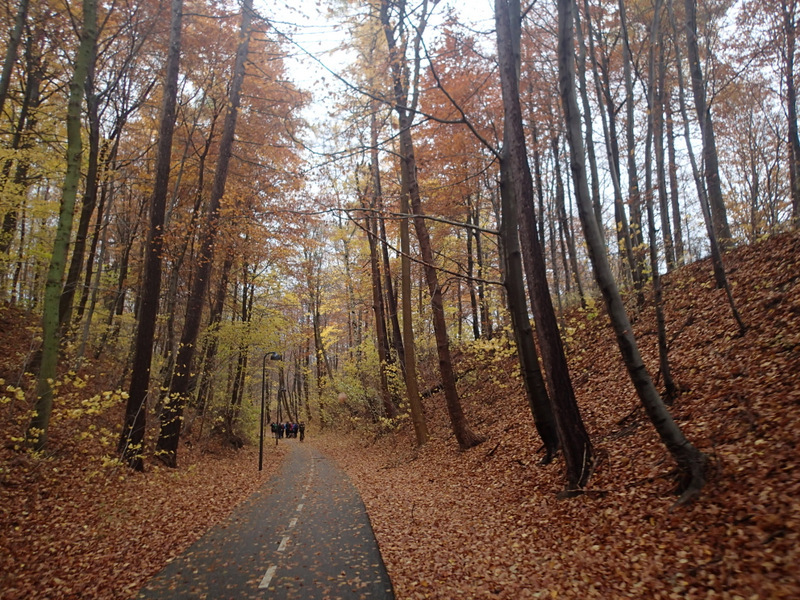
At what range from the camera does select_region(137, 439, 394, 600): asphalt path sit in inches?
193

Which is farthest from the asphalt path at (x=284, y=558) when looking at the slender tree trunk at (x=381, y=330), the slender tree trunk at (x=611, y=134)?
the slender tree trunk at (x=381, y=330)

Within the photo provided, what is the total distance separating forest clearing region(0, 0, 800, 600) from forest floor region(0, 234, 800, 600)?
0.14 ft

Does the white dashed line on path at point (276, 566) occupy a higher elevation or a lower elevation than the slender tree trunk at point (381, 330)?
lower

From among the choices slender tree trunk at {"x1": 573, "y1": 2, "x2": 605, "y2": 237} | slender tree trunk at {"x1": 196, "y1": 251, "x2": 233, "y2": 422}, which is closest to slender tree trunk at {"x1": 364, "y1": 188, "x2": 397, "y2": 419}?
slender tree trunk at {"x1": 196, "y1": 251, "x2": 233, "y2": 422}

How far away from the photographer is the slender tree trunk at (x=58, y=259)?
7359 millimetres

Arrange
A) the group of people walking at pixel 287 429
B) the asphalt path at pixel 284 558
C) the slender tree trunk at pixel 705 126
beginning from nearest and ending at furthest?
the asphalt path at pixel 284 558
the slender tree trunk at pixel 705 126
the group of people walking at pixel 287 429

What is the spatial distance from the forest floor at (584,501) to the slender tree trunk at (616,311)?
0.27 m

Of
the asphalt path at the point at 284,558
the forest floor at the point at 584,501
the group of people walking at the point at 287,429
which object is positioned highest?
the forest floor at the point at 584,501

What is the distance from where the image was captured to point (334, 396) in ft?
71.8

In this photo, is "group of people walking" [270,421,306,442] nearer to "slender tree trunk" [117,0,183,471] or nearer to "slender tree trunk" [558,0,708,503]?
"slender tree trunk" [117,0,183,471]

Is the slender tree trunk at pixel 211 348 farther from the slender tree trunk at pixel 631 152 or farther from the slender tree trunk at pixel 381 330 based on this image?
the slender tree trunk at pixel 631 152

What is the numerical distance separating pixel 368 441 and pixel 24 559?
15699 millimetres

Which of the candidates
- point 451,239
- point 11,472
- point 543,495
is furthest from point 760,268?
point 11,472

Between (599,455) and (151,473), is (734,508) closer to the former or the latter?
(599,455)
